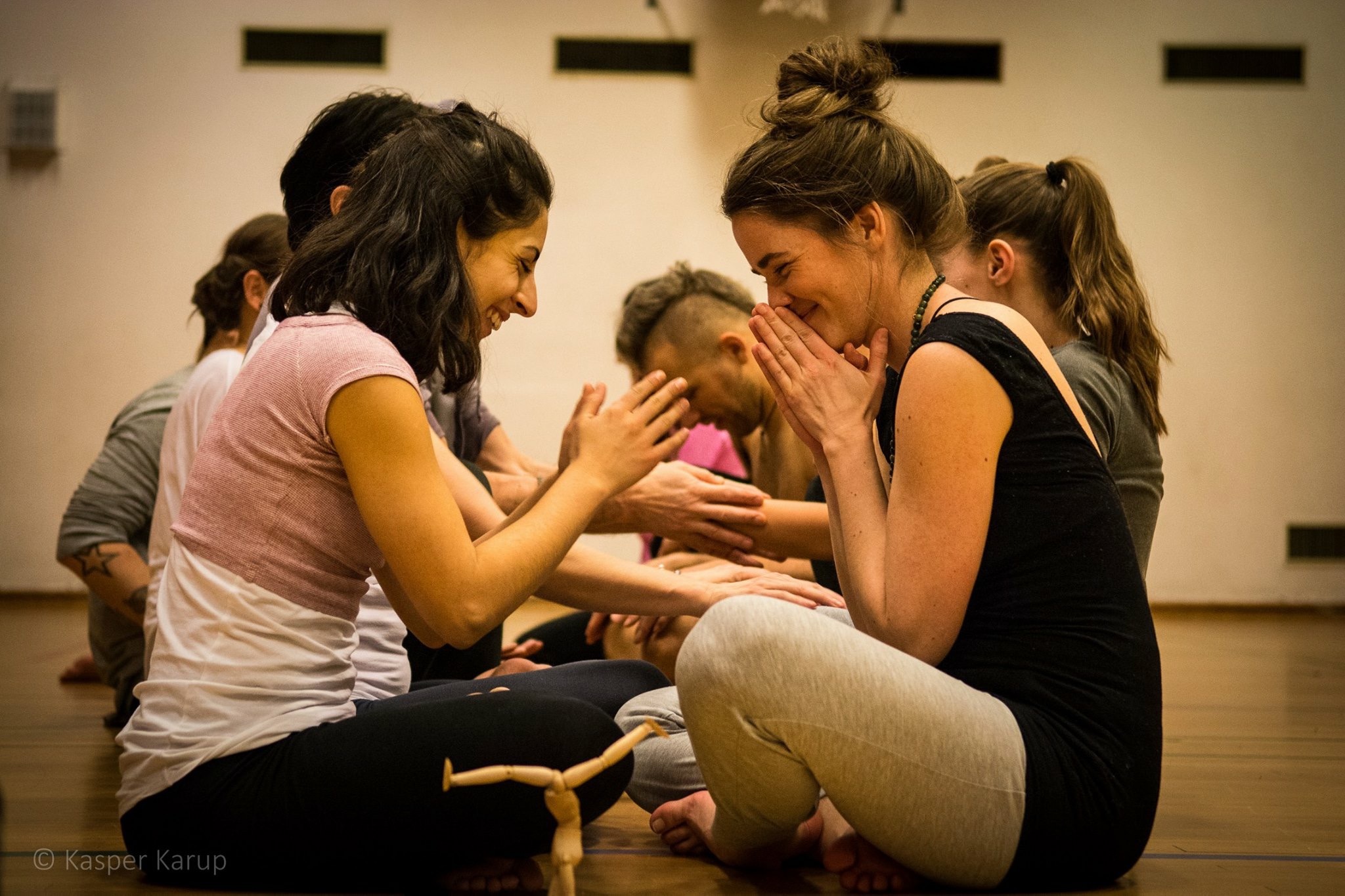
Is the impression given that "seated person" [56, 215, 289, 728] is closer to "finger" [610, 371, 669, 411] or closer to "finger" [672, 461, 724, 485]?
"finger" [672, 461, 724, 485]

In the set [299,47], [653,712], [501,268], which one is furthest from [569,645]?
[299,47]

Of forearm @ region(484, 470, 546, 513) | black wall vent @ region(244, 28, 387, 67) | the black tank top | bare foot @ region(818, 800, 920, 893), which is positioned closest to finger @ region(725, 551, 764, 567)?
forearm @ region(484, 470, 546, 513)

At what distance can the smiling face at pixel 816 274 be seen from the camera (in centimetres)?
159

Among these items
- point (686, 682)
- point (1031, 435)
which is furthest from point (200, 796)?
point (1031, 435)

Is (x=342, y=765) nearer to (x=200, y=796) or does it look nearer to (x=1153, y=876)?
(x=200, y=796)

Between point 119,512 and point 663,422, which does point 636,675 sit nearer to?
point 663,422

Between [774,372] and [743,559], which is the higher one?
[774,372]

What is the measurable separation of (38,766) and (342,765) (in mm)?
1156

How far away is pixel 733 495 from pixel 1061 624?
117cm

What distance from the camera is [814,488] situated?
110 inches

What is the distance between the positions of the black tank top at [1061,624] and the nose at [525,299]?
0.55m

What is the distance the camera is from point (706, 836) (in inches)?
62.3

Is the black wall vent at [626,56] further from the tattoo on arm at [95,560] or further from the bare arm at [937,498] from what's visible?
the bare arm at [937,498]

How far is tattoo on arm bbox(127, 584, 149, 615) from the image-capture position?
8.83ft
